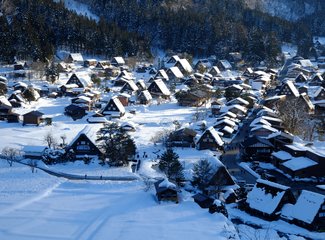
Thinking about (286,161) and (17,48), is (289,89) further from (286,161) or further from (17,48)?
(17,48)

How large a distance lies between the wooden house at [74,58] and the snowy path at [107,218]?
30.4m

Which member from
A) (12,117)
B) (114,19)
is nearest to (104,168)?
(12,117)

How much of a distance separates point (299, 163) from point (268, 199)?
4.29 meters

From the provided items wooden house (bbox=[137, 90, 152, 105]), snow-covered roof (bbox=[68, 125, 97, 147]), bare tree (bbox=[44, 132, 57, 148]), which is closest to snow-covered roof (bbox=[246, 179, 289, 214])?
snow-covered roof (bbox=[68, 125, 97, 147])

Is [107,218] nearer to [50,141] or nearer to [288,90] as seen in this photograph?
[50,141]

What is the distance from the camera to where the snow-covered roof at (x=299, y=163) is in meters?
18.4

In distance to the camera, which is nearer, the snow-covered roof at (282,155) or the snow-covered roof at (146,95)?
the snow-covered roof at (282,155)

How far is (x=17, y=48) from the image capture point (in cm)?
4228

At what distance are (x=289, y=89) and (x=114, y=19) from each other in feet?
120

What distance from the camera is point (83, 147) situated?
67.4ft

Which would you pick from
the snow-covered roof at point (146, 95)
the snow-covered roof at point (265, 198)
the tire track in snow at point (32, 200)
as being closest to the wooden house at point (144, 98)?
the snow-covered roof at point (146, 95)

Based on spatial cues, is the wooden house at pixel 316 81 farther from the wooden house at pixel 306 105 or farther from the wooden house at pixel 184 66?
the wooden house at pixel 184 66

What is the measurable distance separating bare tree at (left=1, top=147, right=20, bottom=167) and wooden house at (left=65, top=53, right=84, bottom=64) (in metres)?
25.7

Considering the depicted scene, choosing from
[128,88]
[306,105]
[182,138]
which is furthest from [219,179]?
[128,88]
